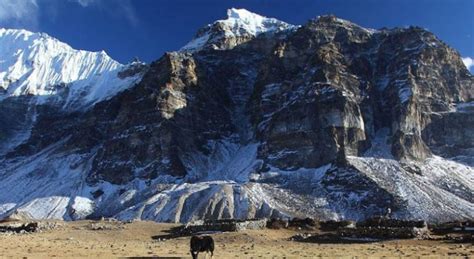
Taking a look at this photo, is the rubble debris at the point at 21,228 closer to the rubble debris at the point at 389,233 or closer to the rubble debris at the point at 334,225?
the rubble debris at the point at 334,225

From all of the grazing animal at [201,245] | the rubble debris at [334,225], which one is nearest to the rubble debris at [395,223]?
the rubble debris at [334,225]

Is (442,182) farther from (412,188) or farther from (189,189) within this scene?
(189,189)

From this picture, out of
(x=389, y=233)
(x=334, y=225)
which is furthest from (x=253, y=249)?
(x=334, y=225)

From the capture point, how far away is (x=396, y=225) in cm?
6738

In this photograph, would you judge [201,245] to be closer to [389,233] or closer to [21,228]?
[389,233]

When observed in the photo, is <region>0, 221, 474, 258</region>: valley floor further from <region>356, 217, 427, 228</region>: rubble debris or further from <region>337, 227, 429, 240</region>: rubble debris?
<region>356, 217, 427, 228</region>: rubble debris

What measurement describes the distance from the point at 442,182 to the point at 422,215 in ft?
115

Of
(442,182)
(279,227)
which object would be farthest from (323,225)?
(442,182)

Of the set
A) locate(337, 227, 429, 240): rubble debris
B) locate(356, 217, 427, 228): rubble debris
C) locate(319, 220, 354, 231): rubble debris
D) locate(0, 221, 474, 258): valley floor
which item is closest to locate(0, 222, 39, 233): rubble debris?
locate(0, 221, 474, 258): valley floor

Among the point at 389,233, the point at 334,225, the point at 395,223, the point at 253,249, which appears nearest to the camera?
the point at 253,249

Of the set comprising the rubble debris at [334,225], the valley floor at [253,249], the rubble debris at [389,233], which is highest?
the rubble debris at [334,225]

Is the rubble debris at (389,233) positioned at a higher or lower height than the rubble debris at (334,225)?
lower

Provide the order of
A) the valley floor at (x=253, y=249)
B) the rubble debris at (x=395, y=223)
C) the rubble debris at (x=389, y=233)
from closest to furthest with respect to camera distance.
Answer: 1. the valley floor at (x=253, y=249)
2. the rubble debris at (x=389, y=233)
3. the rubble debris at (x=395, y=223)

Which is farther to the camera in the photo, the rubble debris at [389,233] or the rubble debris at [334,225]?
the rubble debris at [334,225]
